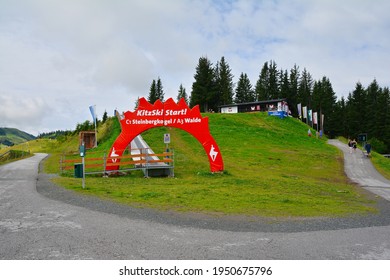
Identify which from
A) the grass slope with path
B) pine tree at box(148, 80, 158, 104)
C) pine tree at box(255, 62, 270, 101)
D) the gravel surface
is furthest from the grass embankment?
pine tree at box(148, 80, 158, 104)

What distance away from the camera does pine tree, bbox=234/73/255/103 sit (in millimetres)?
86625

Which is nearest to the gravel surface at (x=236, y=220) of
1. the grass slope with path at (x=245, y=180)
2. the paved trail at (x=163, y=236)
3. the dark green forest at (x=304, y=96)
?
the paved trail at (x=163, y=236)

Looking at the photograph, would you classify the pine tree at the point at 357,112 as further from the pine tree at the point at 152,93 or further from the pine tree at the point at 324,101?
the pine tree at the point at 152,93

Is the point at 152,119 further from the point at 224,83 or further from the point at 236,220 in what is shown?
the point at 224,83

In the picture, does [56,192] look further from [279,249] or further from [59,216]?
[279,249]

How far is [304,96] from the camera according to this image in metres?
81.9

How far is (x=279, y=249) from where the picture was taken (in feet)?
20.7

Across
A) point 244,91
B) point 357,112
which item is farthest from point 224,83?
point 357,112

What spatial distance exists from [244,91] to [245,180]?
71831mm

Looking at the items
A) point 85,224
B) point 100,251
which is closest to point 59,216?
point 85,224

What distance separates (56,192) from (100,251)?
7.88 metres

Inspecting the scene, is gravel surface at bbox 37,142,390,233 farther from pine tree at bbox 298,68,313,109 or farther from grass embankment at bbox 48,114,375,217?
pine tree at bbox 298,68,313,109

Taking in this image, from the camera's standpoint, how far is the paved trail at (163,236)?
19.5 feet
